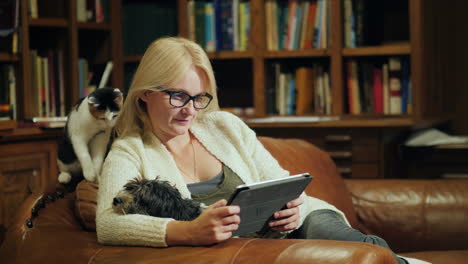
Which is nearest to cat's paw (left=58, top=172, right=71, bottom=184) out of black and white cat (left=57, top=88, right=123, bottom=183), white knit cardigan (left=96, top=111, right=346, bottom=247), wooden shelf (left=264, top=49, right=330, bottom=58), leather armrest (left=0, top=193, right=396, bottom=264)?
black and white cat (left=57, top=88, right=123, bottom=183)

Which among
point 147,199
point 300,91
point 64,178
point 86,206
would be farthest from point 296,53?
point 147,199

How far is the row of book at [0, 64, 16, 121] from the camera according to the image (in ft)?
10.0

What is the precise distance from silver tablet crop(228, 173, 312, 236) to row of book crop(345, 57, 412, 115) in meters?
1.76

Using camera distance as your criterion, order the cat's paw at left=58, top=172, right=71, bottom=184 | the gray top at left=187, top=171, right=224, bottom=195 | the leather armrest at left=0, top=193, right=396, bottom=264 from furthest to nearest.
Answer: the cat's paw at left=58, top=172, right=71, bottom=184
the gray top at left=187, top=171, right=224, bottom=195
the leather armrest at left=0, top=193, right=396, bottom=264

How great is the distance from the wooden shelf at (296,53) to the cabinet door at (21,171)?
1.19 m

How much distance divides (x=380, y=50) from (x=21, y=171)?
1760 millimetres

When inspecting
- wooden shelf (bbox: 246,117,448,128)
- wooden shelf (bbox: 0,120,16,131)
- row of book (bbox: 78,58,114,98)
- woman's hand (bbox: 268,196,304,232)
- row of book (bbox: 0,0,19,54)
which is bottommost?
woman's hand (bbox: 268,196,304,232)

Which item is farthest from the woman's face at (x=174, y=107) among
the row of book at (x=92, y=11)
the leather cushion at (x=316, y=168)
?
the row of book at (x=92, y=11)

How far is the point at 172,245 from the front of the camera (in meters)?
1.50

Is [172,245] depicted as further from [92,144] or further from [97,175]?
[92,144]

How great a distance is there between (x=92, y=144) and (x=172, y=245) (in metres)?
0.67

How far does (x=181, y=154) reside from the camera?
191cm

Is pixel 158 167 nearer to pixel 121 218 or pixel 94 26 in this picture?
pixel 121 218

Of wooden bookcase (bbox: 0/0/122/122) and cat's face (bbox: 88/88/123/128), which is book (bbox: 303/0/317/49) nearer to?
wooden bookcase (bbox: 0/0/122/122)
